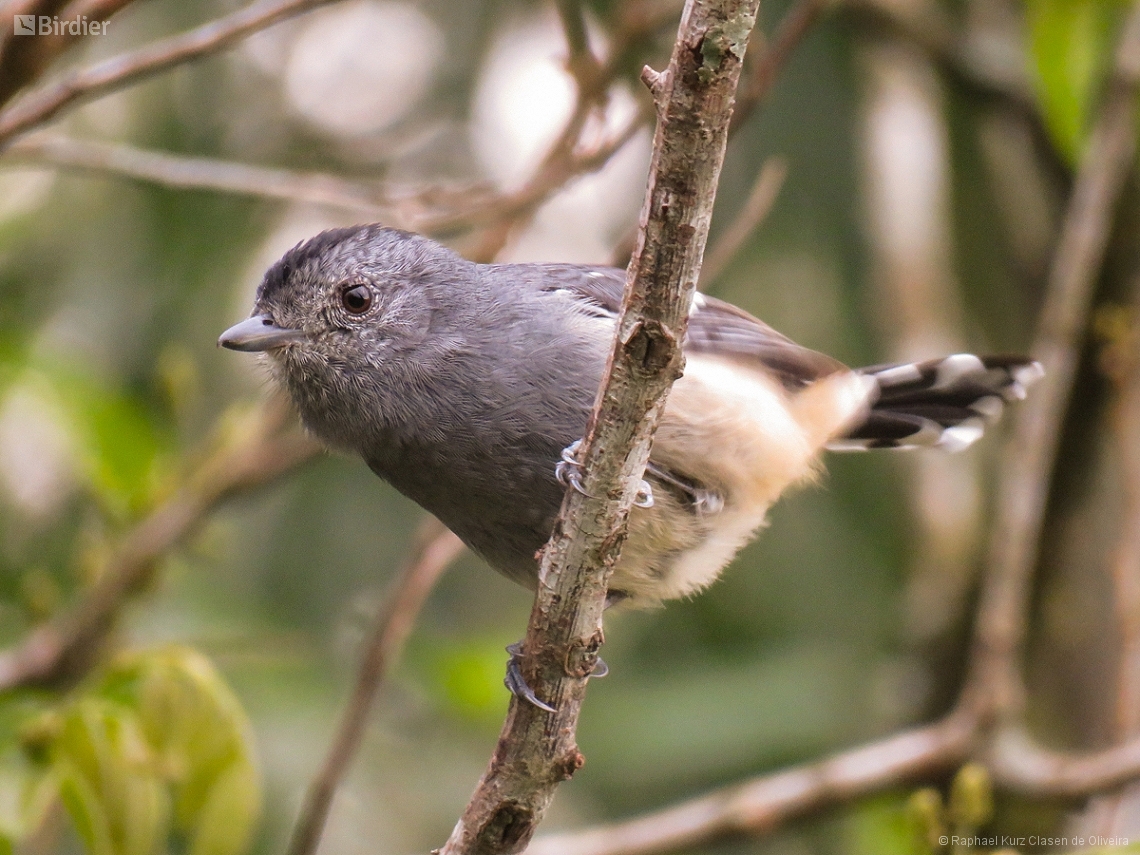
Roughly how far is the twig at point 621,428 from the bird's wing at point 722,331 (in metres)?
1.02

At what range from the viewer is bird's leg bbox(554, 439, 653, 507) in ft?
7.42

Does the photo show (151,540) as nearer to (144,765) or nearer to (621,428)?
(144,765)

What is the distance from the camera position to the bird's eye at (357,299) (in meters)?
3.21

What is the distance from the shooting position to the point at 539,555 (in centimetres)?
250

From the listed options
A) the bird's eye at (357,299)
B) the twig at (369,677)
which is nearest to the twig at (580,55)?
the bird's eye at (357,299)

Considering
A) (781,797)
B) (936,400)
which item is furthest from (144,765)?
(936,400)

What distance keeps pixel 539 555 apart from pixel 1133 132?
11.0 ft

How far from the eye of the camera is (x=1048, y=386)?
14.6 ft

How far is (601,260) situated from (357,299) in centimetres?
237

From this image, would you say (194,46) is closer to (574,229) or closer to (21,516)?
(21,516)

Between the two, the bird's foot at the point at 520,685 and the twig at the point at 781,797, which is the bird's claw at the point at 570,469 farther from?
the twig at the point at 781,797

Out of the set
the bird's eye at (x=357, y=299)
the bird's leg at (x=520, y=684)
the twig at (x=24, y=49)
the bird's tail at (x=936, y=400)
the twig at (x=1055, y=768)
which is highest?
the twig at (x=24, y=49)

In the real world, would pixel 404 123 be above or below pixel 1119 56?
below

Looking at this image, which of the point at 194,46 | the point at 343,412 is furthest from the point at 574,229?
the point at 194,46
